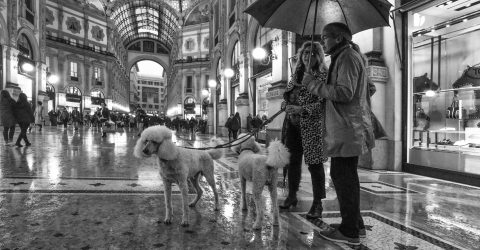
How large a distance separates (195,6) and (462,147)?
5151 centimetres

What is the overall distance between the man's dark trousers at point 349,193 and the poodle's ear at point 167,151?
64.5 inches

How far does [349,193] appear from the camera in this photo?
2.78 m

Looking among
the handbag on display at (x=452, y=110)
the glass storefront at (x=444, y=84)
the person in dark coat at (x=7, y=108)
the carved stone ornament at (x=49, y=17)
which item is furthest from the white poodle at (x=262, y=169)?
the carved stone ornament at (x=49, y=17)

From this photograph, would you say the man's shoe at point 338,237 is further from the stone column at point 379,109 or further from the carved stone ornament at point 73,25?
the carved stone ornament at point 73,25

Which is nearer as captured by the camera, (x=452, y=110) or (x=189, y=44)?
(x=452, y=110)

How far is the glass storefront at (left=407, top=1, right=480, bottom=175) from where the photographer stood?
6.97m

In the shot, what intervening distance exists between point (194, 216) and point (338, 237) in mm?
1663

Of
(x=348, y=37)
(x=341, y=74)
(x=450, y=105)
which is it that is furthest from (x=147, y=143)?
(x=450, y=105)

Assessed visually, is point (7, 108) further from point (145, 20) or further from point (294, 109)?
point (145, 20)

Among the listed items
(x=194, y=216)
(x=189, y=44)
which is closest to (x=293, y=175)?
(x=194, y=216)

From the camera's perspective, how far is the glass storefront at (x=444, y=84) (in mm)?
6973

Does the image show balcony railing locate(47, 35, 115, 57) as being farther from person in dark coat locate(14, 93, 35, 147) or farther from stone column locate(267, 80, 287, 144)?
stone column locate(267, 80, 287, 144)

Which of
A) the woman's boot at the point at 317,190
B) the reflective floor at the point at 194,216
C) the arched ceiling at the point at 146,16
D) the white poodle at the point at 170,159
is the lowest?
the reflective floor at the point at 194,216

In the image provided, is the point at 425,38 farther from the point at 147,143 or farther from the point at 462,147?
the point at 147,143
